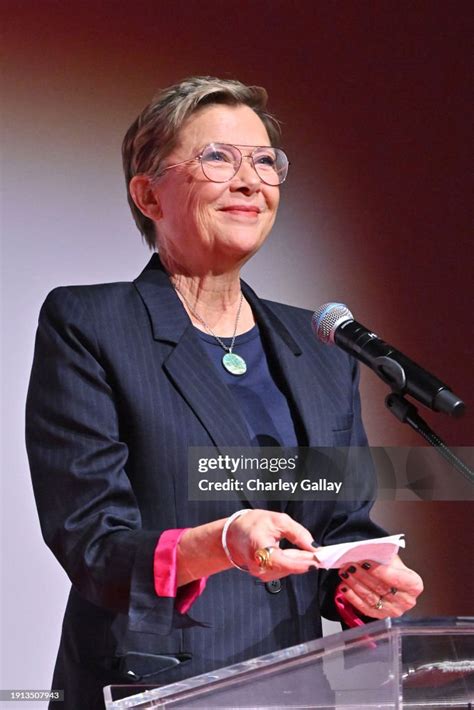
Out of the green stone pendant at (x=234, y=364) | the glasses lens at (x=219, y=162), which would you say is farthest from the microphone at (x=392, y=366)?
the glasses lens at (x=219, y=162)

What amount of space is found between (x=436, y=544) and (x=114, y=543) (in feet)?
3.54

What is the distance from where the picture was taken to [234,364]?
244 centimetres

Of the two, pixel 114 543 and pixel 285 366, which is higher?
pixel 285 366

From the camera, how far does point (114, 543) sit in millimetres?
2000

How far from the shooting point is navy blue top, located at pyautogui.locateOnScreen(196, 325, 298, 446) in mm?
2387

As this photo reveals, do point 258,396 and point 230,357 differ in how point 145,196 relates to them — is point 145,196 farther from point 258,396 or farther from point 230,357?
point 258,396

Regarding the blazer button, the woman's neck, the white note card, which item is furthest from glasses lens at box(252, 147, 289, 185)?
the white note card

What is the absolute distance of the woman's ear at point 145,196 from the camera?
2.53 m

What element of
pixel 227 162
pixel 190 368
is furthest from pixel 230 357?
pixel 227 162

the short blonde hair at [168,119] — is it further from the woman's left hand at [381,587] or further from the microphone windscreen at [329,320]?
the woman's left hand at [381,587]

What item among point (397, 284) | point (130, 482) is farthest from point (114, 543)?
point (397, 284)

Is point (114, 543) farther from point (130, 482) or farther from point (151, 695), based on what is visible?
point (151, 695)

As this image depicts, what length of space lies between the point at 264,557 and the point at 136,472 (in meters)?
0.70

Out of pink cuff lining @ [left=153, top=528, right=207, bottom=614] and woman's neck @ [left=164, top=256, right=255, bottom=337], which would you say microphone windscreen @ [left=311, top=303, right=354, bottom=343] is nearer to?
pink cuff lining @ [left=153, top=528, right=207, bottom=614]
